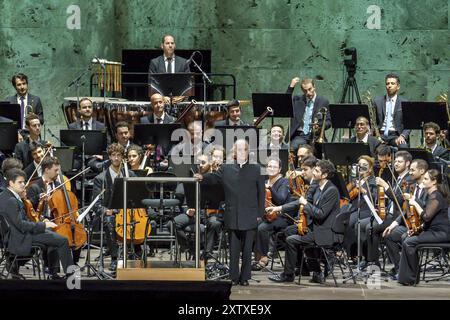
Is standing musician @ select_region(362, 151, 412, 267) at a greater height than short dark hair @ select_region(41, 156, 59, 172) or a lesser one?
lesser

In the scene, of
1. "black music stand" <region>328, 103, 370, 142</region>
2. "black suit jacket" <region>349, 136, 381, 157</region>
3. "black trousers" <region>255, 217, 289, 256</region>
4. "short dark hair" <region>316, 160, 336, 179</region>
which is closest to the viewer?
"short dark hair" <region>316, 160, 336, 179</region>

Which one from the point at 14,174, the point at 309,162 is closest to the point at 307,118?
the point at 309,162

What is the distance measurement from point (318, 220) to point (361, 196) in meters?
1.19

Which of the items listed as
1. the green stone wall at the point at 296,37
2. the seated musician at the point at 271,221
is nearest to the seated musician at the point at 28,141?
the seated musician at the point at 271,221

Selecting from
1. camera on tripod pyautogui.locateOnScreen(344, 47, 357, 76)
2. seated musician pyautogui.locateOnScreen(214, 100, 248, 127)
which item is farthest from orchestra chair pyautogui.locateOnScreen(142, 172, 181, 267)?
camera on tripod pyautogui.locateOnScreen(344, 47, 357, 76)

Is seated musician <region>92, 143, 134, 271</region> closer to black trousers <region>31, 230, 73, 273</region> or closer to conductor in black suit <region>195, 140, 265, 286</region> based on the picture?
black trousers <region>31, 230, 73, 273</region>

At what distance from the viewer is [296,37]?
18375 millimetres

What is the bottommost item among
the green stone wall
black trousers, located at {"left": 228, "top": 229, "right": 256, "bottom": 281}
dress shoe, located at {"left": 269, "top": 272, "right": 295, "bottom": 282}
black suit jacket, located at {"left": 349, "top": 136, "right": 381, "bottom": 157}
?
dress shoe, located at {"left": 269, "top": 272, "right": 295, "bottom": 282}

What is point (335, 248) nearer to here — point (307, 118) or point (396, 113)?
point (396, 113)

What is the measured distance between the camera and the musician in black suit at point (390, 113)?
50.6ft

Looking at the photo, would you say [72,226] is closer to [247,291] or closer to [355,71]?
[247,291]

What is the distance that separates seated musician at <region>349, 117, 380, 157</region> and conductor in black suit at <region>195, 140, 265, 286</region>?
2775mm

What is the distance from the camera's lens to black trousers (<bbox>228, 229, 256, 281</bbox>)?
40.5 ft
